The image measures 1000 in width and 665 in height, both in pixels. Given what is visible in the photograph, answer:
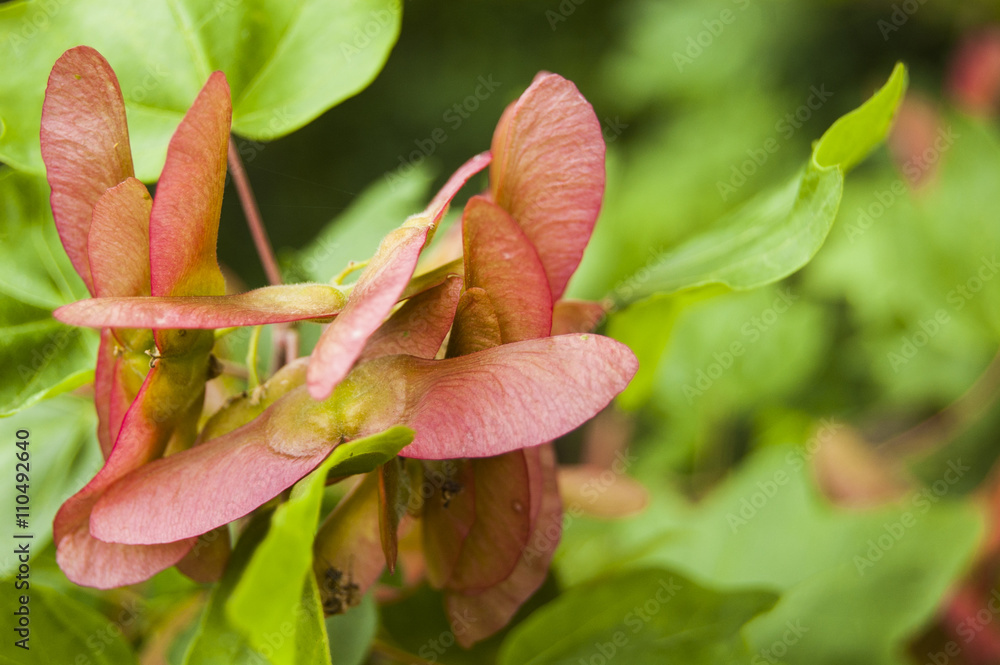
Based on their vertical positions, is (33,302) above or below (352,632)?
above

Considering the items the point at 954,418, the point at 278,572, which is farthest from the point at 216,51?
the point at 954,418

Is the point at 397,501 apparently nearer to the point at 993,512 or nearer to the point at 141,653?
the point at 141,653

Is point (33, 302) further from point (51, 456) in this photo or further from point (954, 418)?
point (954, 418)

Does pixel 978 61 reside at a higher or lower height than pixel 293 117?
lower

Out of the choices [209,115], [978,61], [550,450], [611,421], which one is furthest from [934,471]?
[209,115]

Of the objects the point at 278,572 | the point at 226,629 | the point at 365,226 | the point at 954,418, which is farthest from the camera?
the point at 954,418

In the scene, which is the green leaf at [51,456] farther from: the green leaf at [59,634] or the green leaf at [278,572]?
the green leaf at [278,572]

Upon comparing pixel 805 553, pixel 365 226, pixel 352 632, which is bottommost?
pixel 805 553
